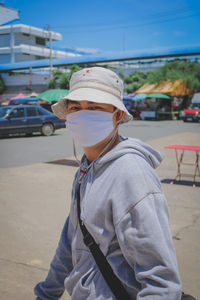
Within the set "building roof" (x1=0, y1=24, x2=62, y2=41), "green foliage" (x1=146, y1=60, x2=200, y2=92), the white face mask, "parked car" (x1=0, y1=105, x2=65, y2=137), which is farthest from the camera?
"building roof" (x1=0, y1=24, x2=62, y2=41)

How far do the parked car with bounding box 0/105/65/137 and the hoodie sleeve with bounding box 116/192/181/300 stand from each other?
16306mm

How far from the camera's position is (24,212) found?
519 centimetres

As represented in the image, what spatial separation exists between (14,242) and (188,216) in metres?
2.52

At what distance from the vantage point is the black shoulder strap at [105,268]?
1.35 m

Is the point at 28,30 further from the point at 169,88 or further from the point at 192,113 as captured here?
the point at 192,113

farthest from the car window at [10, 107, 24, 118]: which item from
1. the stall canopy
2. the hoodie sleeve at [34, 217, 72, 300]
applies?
the stall canopy

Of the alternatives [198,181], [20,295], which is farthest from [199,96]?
[20,295]

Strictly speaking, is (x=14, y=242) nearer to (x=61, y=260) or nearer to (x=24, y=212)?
(x=24, y=212)

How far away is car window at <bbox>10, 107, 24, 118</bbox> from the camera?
17.2 meters

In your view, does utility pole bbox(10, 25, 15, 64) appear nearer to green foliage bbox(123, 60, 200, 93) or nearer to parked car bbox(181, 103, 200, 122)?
green foliage bbox(123, 60, 200, 93)

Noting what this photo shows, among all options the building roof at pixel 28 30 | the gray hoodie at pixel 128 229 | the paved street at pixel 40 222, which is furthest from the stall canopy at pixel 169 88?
the gray hoodie at pixel 128 229

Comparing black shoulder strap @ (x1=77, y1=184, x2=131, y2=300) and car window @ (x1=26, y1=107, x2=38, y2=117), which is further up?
black shoulder strap @ (x1=77, y1=184, x2=131, y2=300)

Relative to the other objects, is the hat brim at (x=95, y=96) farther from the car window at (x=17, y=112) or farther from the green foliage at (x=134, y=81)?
the green foliage at (x=134, y=81)

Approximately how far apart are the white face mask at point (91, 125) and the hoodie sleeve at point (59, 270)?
515 mm
